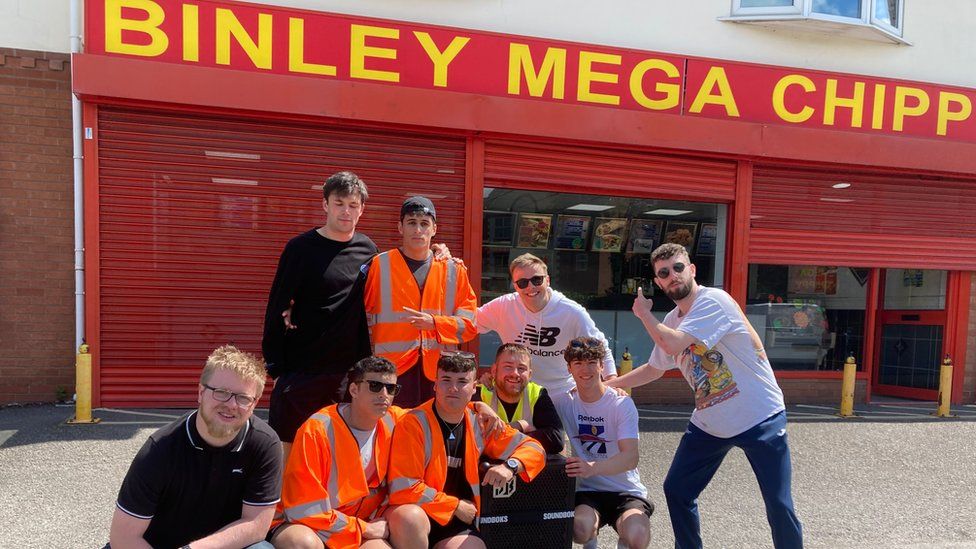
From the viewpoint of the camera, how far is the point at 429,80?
6.75 metres

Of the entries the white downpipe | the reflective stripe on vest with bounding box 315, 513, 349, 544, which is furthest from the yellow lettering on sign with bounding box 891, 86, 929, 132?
the white downpipe

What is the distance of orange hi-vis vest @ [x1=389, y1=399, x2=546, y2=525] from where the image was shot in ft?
9.34

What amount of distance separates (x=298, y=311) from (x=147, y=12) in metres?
4.51

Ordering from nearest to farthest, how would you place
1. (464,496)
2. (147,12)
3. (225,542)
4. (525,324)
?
(225,542)
(464,496)
(525,324)
(147,12)

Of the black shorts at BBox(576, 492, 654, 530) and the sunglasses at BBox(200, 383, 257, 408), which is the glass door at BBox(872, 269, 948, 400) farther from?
the sunglasses at BBox(200, 383, 257, 408)

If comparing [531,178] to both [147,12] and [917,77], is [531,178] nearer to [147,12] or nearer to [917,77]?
[147,12]

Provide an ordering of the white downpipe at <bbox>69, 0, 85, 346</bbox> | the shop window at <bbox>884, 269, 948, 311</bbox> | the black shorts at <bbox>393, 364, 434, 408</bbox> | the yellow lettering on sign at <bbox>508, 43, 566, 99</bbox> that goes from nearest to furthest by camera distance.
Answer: the black shorts at <bbox>393, 364, 434, 408</bbox>, the white downpipe at <bbox>69, 0, 85, 346</bbox>, the yellow lettering on sign at <bbox>508, 43, 566, 99</bbox>, the shop window at <bbox>884, 269, 948, 311</bbox>

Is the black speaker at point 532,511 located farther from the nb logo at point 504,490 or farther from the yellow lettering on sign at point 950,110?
the yellow lettering on sign at point 950,110

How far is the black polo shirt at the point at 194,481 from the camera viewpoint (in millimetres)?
2354

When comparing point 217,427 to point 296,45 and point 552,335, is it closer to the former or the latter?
point 552,335

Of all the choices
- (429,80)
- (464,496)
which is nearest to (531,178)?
(429,80)

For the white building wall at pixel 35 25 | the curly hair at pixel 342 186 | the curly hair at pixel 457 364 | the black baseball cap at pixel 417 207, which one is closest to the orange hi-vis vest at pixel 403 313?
the black baseball cap at pixel 417 207

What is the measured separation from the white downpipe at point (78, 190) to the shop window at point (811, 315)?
7.96 m

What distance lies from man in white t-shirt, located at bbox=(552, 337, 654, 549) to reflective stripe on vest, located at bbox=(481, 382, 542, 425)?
0.29 m
